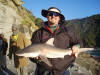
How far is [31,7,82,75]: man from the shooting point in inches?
150

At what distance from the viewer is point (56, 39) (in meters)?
3.88

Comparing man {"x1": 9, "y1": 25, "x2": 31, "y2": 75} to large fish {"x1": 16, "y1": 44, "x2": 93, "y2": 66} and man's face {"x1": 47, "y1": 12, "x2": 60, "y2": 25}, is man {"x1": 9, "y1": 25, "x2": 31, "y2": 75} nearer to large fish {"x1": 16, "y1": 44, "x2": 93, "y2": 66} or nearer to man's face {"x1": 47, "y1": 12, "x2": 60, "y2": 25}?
large fish {"x1": 16, "y1": 44, "x2": 93, "y2": 66}

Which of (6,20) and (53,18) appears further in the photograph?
(6,20)

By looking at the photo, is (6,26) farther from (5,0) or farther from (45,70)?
(45,70)

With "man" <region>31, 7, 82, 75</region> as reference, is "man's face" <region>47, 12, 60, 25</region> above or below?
above

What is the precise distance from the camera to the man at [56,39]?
3808 mm

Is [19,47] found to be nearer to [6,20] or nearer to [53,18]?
[53,18]

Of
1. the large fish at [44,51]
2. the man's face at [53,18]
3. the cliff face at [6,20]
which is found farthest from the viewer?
the cliff face at [6,20]

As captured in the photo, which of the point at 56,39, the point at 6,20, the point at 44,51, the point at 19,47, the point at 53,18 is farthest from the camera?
the point at 6,20

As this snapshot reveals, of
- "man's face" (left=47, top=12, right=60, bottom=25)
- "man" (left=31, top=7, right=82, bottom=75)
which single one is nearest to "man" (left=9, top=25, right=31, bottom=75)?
"man" (left=31, top=7, right=82, bottom=75)

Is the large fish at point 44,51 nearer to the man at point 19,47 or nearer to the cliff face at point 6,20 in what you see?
the man at point 19,47

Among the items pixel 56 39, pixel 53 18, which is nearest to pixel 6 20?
pixel 53 18

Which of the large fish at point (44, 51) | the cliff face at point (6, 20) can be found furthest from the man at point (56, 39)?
the cliff face at point (6, 20)

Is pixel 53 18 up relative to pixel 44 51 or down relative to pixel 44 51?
up
